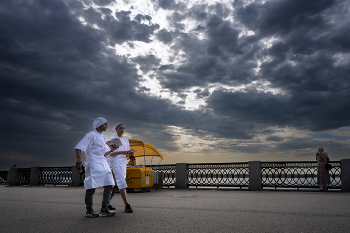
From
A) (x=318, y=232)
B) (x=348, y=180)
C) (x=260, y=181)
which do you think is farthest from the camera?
(x=260, y=181)

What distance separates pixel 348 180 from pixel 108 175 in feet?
43.0

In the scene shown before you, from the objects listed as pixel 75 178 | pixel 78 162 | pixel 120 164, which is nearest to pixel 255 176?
pixel 120 164

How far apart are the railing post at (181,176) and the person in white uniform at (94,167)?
1098 cm

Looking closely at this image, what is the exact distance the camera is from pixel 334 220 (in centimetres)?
493

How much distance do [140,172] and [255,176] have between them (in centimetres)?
686

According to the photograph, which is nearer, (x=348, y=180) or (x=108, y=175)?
(x=108, y=175)

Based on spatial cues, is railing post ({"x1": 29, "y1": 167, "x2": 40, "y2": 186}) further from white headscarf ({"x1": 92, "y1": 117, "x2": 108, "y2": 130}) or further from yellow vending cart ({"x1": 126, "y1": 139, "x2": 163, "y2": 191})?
white headscarf ({"x1": 92, "y1": 117, "x2": 108, "y2": 130})

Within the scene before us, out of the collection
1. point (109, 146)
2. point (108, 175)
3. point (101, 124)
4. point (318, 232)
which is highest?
point (101, 124)

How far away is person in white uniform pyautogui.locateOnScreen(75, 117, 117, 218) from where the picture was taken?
5324mm

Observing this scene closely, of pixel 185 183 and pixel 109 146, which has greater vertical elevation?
pixel 109 146

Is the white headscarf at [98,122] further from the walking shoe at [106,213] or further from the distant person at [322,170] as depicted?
the distant person at [322,170]

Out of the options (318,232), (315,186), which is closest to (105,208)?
(318,232)

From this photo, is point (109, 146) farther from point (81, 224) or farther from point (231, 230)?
point (231, 230)

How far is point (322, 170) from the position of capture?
1330 cm
